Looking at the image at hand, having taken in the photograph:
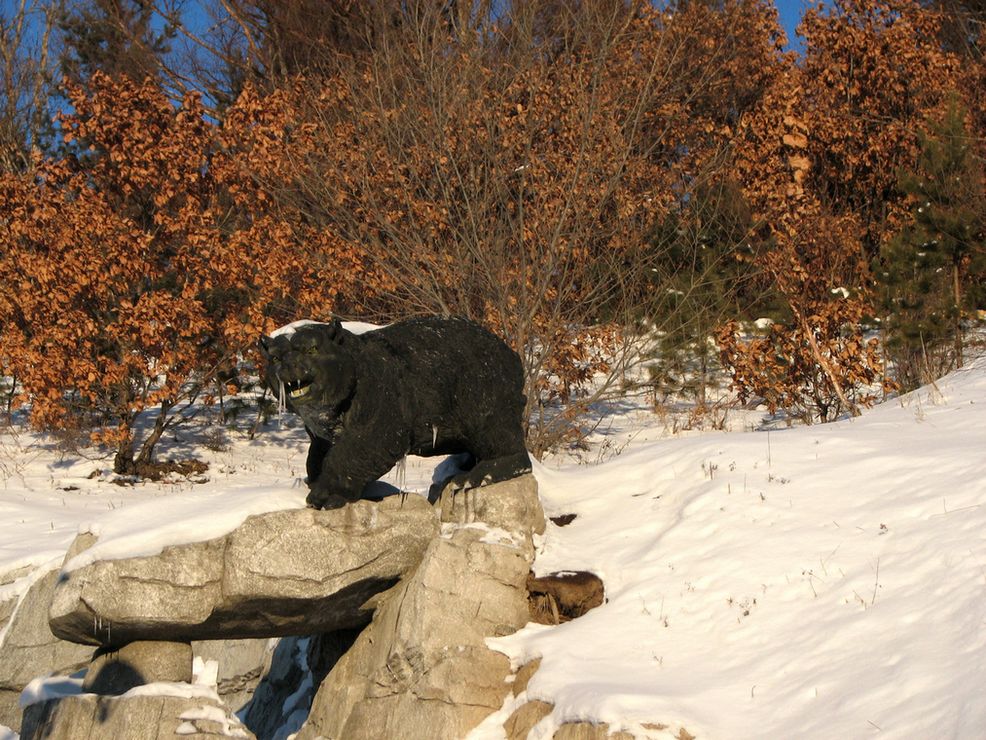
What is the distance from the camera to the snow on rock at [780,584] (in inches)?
224

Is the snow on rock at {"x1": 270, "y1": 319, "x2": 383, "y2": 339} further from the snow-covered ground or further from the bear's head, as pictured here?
the snow-covered ground

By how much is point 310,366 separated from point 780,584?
10.7ft

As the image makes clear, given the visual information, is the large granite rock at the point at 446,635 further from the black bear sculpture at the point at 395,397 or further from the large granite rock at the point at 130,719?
the large granite rock at the point at 130,719

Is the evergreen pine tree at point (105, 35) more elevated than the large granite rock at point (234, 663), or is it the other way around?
the evergreen pine tree at point (105, 35)

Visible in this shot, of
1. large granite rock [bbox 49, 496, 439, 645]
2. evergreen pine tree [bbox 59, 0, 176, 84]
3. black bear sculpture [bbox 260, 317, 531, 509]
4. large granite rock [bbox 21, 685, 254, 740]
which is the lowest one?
large granite rock [bbox 21, 685, 254, 740]

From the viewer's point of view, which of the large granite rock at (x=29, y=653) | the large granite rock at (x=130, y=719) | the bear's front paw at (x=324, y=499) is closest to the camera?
the large granite rock at (x=130, y=719)

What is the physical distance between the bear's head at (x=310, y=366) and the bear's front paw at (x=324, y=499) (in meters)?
0.59

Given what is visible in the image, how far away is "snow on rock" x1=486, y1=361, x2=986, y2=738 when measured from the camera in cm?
569

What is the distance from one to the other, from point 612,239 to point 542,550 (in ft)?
18.5

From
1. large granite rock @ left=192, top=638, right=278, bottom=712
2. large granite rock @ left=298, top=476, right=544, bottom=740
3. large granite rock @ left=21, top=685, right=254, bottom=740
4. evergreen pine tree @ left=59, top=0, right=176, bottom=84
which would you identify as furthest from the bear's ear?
evergreen pine tree @ left=59, top=0, right=176, bottom=84

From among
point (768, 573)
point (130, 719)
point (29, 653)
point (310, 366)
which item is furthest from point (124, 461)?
point (768, 573)

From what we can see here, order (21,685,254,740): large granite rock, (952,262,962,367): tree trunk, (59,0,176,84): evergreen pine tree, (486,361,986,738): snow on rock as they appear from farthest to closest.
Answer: (59,0,176,84): evergreen pine tree, (952,262,962,367): tree trunk, (21,685,254,740): large granite rock, (486,361,986,738): snow on rock

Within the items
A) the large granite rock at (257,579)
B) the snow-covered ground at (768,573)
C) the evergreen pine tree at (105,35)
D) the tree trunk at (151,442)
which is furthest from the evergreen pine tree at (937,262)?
the evergreen pine tree at (105,35)

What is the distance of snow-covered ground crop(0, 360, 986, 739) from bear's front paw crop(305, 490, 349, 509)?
5.3 inches
